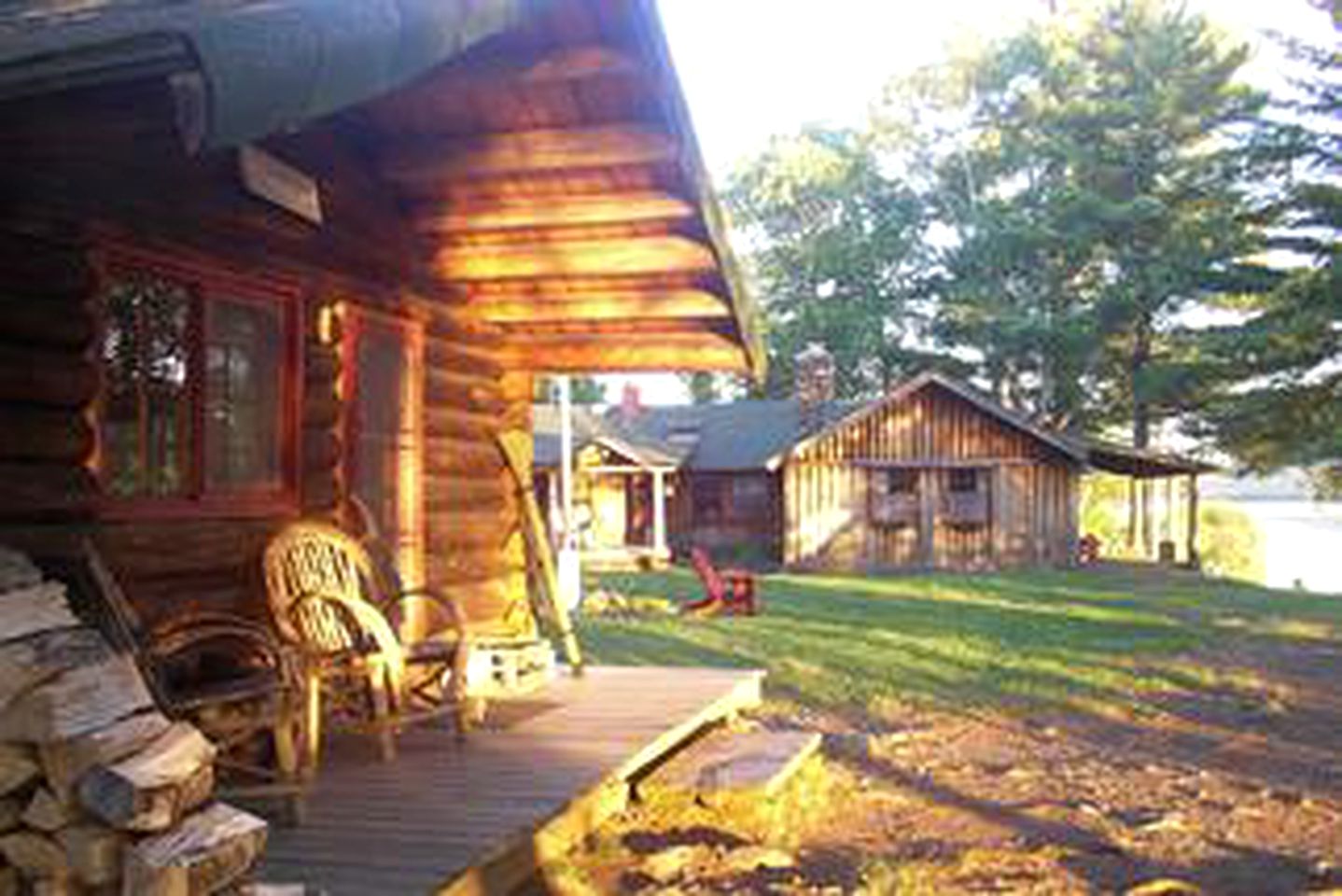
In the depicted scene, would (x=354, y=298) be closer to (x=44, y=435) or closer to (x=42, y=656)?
(x=44, y=435)

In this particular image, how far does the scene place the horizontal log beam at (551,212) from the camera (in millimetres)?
7652

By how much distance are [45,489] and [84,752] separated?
1.96m

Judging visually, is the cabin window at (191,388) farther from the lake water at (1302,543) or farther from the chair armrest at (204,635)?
the lake water at (1302,543)

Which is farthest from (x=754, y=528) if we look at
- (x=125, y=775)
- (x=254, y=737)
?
(x=125, y=775)

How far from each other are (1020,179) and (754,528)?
20357 mm

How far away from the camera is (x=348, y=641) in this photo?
729 cm

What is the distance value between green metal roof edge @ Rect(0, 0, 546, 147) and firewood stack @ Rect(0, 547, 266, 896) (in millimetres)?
1602

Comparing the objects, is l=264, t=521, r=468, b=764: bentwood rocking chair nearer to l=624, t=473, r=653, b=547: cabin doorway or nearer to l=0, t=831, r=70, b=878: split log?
l=0, t=831, r=70, b=878: split log

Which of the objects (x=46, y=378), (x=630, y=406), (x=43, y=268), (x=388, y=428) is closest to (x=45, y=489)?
(x=46, y=378)

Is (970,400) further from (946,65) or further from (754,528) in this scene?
(946,65)

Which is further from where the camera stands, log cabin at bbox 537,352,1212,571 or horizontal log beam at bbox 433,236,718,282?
log cabin at bbox 537,352,1212,571

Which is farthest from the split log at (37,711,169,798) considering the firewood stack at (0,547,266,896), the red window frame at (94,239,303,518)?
the red window frame at (94,239,303,518)

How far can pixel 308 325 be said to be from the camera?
304 inches

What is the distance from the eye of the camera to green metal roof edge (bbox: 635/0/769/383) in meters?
6.10
